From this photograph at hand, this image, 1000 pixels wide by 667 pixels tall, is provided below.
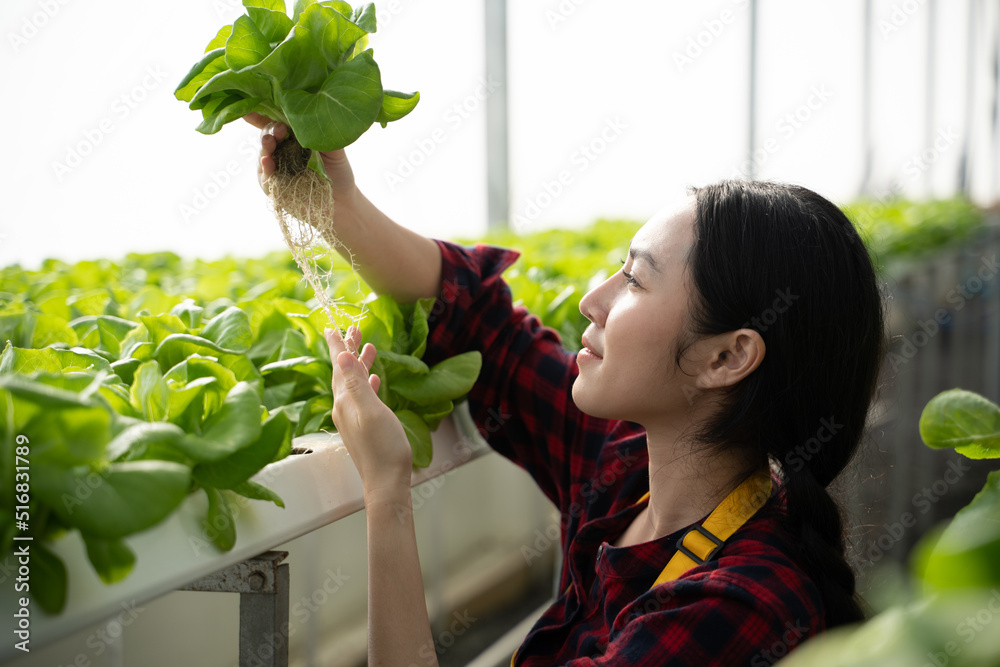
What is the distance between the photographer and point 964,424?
0.64 metres

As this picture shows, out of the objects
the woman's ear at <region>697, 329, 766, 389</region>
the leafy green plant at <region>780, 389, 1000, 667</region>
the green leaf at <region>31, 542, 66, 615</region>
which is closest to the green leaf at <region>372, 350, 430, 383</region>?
the woman's ear at <region>697, 329, 766, 389</region>

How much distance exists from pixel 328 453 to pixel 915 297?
3.75 m

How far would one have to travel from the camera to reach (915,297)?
3760 mm

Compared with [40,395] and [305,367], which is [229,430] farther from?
[305,367]

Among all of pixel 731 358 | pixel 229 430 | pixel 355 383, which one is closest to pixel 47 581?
pixel 229 430

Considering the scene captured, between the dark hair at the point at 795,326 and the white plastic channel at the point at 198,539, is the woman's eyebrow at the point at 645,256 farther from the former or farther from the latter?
the white plastic channel at the point at 198,539

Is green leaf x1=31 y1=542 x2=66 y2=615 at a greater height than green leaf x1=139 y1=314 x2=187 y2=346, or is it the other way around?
green leaf x1=139 y1=314 x2=187 y2=346

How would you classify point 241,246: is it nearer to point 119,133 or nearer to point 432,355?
point 119,133

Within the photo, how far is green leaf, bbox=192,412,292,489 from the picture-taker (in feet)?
1.84

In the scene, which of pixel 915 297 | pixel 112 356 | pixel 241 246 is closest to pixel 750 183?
pixel 112 356

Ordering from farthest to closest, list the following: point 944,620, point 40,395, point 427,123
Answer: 1. point 427,123
2. point 40,395
3. point 944,620

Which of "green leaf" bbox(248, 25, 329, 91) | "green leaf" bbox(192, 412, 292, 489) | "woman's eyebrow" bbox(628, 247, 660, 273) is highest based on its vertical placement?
"green leaf" bbox(248, 25, 329, 91)

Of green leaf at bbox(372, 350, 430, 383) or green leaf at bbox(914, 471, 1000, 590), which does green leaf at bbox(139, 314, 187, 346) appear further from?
green leaf at bbox(914, 471, 1000, 590)

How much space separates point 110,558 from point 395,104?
0.50 meters
